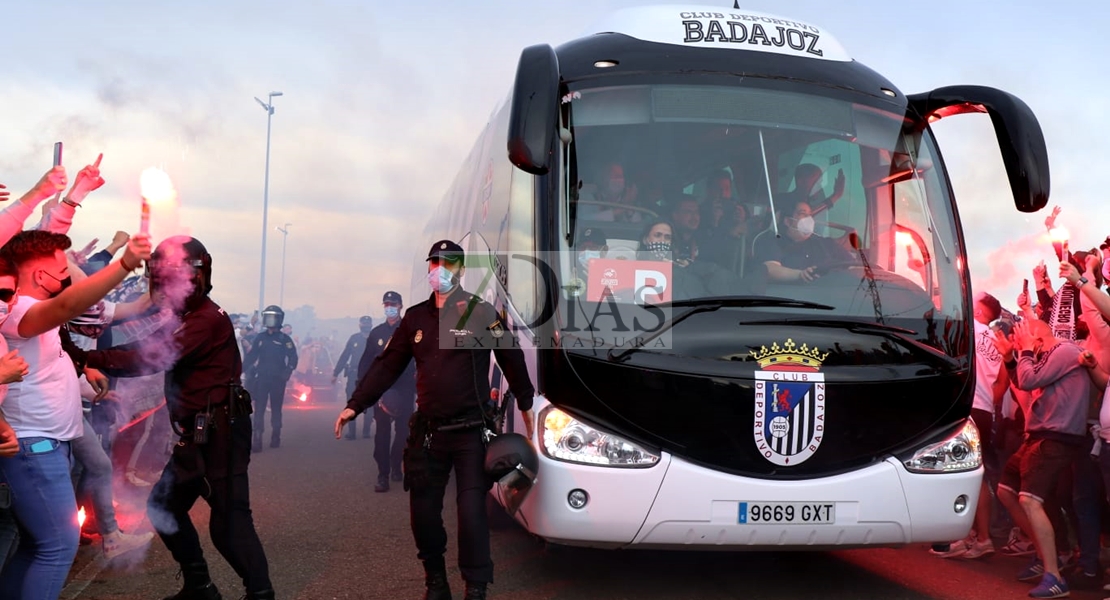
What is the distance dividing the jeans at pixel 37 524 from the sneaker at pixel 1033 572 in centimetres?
518

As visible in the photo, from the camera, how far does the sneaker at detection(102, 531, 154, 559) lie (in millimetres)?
5793

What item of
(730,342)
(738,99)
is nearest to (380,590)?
(730,342)

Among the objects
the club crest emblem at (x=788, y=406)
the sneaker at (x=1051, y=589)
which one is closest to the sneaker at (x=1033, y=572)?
the sneaker at (x=1051, y=589)

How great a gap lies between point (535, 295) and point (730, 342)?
1.02m

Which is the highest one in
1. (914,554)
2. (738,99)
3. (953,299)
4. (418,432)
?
(738,99)

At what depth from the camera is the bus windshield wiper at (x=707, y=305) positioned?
188 inches

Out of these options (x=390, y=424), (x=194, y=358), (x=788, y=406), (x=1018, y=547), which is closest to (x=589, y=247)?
(x=788, y=406)

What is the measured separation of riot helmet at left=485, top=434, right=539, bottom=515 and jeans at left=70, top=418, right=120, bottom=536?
2.42 meters

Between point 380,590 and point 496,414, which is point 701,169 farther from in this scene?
point 380,590

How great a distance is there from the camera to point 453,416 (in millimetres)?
5133

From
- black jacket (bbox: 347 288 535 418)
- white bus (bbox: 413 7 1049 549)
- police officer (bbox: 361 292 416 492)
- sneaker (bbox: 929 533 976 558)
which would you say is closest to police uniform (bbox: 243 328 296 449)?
police officer (bbox: 361 292 416 492)

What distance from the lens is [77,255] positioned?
658 cm

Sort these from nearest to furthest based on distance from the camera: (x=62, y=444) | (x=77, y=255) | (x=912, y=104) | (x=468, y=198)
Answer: (x=62, y=444), (x=912, y=104), (x=77, y=255), (x=468, y=198)

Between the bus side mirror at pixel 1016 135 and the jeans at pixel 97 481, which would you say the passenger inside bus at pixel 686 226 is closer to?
the bus side mirror at pixel 1016 135
